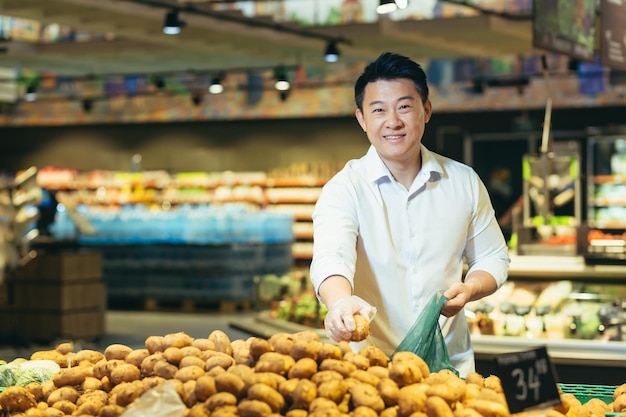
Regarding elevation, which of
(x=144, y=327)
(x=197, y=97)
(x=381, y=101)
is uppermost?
(x=197, y=97)

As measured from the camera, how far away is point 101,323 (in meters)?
10.4

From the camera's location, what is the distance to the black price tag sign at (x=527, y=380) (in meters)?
2.01

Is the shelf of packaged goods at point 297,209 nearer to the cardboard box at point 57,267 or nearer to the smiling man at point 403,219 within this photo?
the cardboard box at point 57,267

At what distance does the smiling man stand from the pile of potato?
0.43m

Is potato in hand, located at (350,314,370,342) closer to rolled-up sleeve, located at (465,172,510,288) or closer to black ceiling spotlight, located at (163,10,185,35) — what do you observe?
rolled-up sleeve, located at (465,172,510,288)

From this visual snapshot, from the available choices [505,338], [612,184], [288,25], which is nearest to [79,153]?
[288,25]

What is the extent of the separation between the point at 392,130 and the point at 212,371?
36.5 inches

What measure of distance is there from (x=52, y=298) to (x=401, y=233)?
7.61 metres

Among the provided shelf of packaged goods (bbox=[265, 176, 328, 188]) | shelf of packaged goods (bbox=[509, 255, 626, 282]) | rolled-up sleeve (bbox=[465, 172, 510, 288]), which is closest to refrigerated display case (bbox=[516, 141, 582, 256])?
shelf of packaged goods (bbox=[509, 255, 626, 282])

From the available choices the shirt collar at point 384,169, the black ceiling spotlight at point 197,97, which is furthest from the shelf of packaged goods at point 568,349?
the black ceiling spotlight at point 197,97

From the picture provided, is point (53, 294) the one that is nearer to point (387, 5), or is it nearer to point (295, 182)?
point (387, 5)

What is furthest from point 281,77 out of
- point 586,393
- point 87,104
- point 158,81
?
point 586,393

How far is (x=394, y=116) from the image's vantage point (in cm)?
283

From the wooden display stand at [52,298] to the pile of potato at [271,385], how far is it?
7.49 meters
